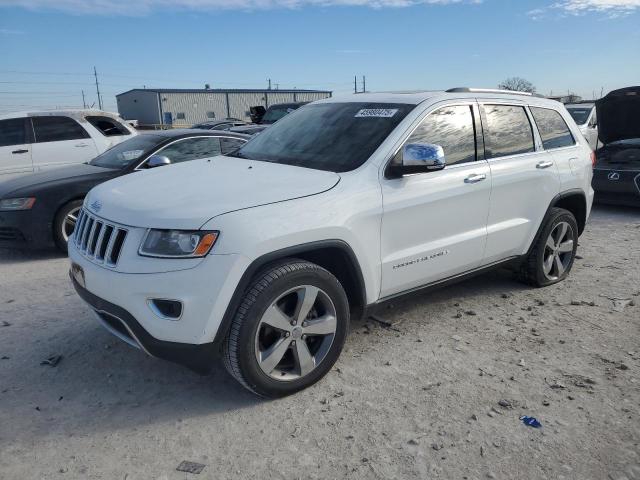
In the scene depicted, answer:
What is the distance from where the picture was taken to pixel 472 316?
4.43 metres

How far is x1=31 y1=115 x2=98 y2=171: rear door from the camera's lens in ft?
28.4

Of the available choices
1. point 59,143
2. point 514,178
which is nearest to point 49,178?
point 59,143

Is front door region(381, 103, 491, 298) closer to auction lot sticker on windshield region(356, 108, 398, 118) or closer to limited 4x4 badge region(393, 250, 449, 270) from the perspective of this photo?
limited 4x4 badge region(393, 250, 449, 270)

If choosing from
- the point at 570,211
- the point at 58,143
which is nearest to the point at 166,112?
the point at 58,143

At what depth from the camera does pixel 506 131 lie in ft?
14.4

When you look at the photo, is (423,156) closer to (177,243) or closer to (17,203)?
(177,243)

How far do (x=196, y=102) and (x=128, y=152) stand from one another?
5795cm

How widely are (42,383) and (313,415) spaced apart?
1.75m

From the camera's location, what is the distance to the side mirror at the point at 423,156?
334 centimetres

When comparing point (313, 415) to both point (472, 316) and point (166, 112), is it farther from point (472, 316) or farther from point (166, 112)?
point (166, 112)

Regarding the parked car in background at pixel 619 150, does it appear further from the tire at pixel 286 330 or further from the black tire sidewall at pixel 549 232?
the tire at pixel 286 330

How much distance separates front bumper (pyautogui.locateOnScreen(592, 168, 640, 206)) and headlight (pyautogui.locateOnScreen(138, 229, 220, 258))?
7718mm

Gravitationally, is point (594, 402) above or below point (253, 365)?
below

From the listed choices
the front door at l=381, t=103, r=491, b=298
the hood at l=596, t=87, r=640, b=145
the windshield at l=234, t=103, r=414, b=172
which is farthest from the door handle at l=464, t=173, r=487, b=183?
the hood at l=596, t=87, r=640, b=145
